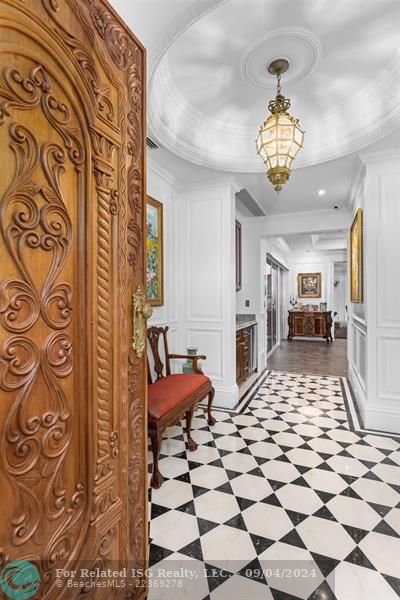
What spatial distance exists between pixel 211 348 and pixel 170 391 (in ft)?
4.40

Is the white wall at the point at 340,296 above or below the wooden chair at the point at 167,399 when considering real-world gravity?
above

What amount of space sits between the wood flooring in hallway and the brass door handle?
15.8ft

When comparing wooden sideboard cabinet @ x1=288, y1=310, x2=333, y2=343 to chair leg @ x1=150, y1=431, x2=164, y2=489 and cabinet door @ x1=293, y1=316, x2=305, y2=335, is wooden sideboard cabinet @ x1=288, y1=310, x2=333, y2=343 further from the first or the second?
chair leg @ x1=150, y1=431, x2=164, y2=489

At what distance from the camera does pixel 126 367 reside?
115cm

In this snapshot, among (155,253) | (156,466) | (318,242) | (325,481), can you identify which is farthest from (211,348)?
(318,242)

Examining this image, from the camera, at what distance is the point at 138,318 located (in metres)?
1.20

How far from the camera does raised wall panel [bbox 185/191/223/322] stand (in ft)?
12.5

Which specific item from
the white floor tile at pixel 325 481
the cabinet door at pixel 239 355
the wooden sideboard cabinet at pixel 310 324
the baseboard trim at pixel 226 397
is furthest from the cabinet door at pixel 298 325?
the white floor tile at pixel 325 481

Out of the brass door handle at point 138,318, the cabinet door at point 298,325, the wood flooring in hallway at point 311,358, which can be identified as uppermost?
the brass door handle at point 138,318

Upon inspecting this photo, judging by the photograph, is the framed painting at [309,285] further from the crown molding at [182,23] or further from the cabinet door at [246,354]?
the crown molding at [182,23]

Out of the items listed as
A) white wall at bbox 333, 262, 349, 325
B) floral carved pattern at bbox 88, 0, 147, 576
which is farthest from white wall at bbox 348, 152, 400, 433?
white wall at bbox 333, 262, 349, 325

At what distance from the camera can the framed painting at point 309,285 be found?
10656mm

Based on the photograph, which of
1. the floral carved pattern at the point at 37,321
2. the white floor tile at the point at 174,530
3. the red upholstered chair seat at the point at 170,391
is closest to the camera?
the floral carved pattern at the point at 37,321

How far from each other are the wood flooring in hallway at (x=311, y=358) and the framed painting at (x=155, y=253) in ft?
10.5
